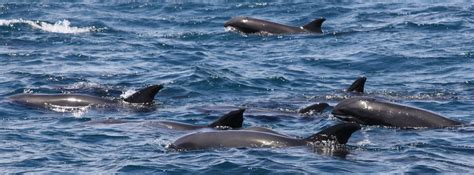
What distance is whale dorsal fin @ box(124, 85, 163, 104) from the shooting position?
20.1 metres

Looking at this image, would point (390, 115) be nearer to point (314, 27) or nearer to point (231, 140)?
point (231, 140)

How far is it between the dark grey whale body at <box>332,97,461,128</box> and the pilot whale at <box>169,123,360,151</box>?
7.99 feet

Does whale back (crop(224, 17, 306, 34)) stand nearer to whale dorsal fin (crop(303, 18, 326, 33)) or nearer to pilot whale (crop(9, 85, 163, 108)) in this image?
whale dorsal fin (crop(303, 18, 326, 33))

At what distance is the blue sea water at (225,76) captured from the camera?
14.9 metres

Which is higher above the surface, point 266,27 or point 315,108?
point 266,27

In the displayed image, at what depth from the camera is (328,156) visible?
14.6 m

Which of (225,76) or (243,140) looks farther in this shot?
(225,76)

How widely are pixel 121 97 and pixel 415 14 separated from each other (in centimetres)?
1710

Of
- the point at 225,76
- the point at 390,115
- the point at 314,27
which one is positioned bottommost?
the point at 225,76

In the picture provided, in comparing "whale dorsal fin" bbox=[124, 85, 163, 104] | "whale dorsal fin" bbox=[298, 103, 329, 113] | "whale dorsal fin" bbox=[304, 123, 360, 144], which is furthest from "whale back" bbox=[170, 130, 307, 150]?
"whale dorsal fin" bbox=[124, 85, 163, 104]

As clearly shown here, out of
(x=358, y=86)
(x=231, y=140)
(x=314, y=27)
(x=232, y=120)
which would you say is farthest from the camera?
(x=314, y=27)

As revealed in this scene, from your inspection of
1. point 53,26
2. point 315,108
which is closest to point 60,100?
point 315,108

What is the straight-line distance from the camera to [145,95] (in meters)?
20.2

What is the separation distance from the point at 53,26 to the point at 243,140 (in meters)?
18.9
